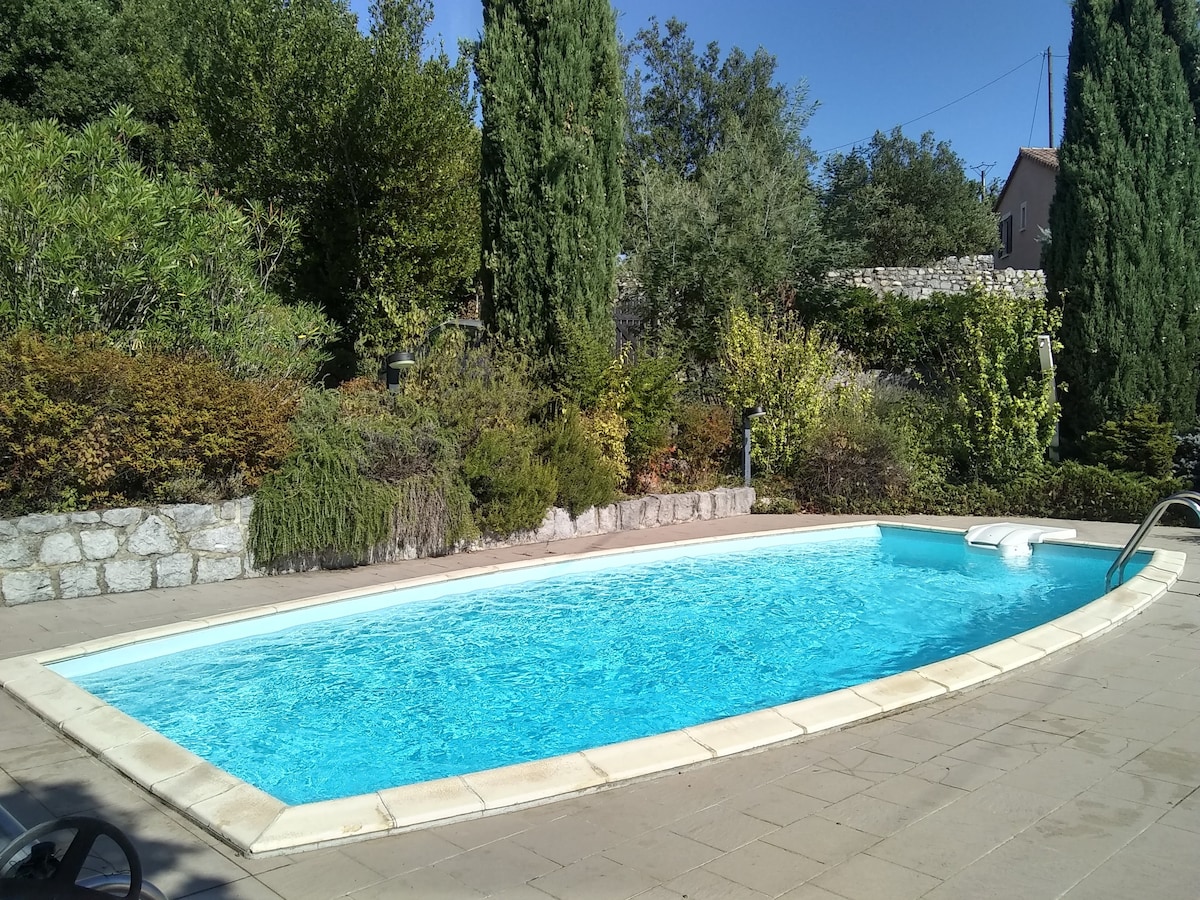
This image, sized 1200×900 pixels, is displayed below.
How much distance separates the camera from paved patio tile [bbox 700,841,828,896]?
116 inches

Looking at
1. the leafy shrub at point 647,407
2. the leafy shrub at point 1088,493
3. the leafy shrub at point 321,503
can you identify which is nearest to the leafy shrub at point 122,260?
the leafy shrub at point 321,503

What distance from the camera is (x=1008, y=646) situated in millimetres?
5703

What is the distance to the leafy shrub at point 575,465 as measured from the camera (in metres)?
10.6

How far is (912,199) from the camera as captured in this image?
3041 cm

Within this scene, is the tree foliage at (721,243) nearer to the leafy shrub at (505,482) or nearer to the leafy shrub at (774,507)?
the leafy shrub at (774,507)

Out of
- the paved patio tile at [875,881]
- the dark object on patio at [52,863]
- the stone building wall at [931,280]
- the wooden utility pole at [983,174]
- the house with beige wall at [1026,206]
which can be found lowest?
the paved patio tile at [875,881]

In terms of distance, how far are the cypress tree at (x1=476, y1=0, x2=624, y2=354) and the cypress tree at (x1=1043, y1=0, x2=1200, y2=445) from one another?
722cm

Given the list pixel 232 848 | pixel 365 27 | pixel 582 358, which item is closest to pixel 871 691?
pixel 232 848

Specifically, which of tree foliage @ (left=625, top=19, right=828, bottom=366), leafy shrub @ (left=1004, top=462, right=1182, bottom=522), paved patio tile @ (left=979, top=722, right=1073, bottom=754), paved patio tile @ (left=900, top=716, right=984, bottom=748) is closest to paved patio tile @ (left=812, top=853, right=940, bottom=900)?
paved patio tile @ (left=900, top=716, right=984, bottom=748)

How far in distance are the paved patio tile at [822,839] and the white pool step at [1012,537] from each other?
773 centimetres

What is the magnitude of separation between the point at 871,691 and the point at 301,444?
19.8ft

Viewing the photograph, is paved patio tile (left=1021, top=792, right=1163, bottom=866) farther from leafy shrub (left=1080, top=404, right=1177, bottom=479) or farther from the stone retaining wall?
leafy shrub (left=1080, top=404, right=1177, bottom=479)

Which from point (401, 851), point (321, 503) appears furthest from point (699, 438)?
point (401, 851)

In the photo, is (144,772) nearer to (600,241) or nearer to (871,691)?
(871,691)
